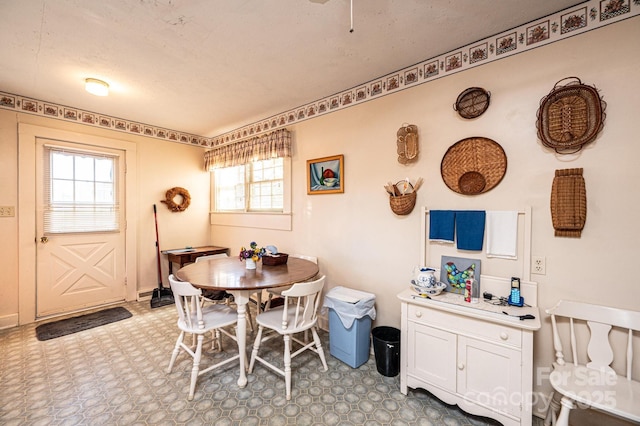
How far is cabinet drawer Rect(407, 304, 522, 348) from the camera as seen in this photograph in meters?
1.64

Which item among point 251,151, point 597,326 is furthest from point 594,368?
point 251,151

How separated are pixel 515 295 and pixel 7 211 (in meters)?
5.06

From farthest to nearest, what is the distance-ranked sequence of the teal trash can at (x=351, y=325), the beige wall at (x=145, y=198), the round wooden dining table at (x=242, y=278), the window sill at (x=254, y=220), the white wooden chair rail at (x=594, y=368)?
the window sill at (x=254, y=220) < the beige wall at (x=145, y=198) < the teal trash can at (x=351, y=325) < the round wooden dining table at (x=242, y=278) < the white wooden chair rail at (x=594, y=368)

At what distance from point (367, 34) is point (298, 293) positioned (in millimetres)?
1965

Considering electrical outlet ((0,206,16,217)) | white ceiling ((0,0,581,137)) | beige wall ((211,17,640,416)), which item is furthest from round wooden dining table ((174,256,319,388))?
electrical outlet ((0,206,16,217))

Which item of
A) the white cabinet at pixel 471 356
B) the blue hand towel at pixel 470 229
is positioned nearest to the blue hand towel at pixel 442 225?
the blue hand towel at pixel 470 229

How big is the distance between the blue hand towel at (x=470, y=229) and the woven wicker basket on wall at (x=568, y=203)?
1.38 feet

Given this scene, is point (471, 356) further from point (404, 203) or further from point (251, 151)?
point (251, 151)

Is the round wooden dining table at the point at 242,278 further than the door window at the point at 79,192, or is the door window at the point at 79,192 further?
the door window at the point at 79,192

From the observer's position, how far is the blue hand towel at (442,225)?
7.20 ft

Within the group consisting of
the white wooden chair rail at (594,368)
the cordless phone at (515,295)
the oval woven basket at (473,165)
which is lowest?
the white wooden chair rail at (594,368)

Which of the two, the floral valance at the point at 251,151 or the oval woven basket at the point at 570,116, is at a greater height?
the floral valance at the point at 251,151

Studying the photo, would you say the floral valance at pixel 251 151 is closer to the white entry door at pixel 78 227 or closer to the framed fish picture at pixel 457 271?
the white entry door at pixel 78 227

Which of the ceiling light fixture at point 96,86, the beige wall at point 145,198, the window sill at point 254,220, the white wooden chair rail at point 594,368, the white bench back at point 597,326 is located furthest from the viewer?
the window sill at point 254,220
